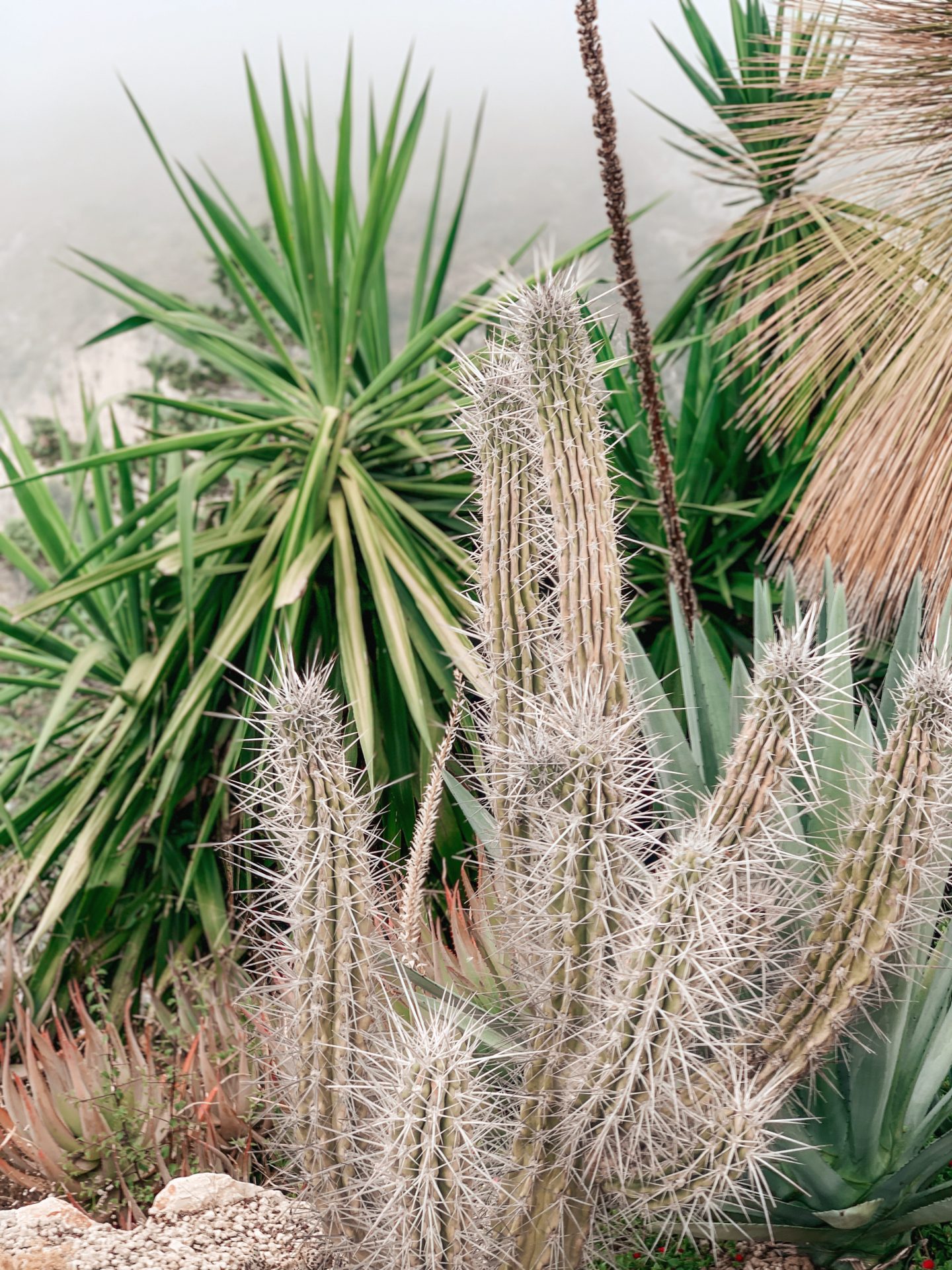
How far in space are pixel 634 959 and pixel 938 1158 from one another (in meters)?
0.58

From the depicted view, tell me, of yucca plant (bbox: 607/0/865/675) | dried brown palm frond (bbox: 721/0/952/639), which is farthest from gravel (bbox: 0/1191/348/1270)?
yucca plant (bbox: 607/0/865/675)

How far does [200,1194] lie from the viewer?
1.56 m

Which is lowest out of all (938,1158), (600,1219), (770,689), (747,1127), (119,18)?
(938,1158)

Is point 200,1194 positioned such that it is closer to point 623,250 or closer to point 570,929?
point 570,929

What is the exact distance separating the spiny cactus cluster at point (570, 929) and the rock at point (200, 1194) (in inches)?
19.6

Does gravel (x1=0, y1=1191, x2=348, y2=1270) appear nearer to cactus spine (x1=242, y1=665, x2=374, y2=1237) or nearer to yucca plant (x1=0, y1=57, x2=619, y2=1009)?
cactus spine (x1=242, y1=665, x2=374, y2=1237)

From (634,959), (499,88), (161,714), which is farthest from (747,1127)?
(499,88)

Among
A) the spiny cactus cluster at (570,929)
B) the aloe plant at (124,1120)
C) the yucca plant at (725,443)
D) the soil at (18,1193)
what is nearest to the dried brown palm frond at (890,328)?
the yucca plant at (725,443)

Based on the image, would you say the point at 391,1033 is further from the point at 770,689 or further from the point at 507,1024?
the point at 770,689

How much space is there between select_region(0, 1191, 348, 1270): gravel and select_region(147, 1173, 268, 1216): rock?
0.01m

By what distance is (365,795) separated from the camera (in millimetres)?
1116

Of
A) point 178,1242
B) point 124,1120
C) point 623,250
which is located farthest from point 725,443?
point 178,1242

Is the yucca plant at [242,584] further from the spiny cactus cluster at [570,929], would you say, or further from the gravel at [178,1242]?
the spiny cactus cluster at [570,929]

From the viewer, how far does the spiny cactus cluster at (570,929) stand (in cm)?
92
